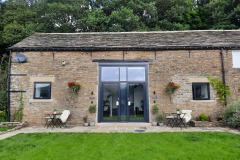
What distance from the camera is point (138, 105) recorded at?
11453mm

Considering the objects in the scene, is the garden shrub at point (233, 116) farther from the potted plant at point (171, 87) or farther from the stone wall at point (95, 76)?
the potted plant at point (171, 87)

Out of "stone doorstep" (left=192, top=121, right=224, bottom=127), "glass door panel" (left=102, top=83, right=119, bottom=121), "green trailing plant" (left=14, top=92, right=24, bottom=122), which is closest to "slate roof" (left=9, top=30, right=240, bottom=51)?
"glass door panel" (left=102, top=83, right=119, bottom=121)

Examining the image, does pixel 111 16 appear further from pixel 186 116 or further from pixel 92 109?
pixel 186 116

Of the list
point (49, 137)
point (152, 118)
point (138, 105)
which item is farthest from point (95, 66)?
point (49, 137)

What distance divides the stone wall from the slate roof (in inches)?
13.1

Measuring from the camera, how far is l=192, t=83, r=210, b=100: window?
11375 mm

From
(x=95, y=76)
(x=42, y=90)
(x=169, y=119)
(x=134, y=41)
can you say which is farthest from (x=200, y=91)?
(x=42, y=90)

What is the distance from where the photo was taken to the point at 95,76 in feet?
37.9

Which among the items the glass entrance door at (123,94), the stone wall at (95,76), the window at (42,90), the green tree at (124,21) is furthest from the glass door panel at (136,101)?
the green tree at (124,21)

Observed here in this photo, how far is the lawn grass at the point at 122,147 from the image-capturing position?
5.56 metres

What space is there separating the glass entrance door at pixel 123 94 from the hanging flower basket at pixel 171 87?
1258mm

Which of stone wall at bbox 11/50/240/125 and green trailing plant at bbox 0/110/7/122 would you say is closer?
stone wall at bbox 11/50/240/125

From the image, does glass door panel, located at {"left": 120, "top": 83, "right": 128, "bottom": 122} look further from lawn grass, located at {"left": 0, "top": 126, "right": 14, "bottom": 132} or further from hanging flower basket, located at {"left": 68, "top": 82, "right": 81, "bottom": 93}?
lawn grass, located at {"left": 0, "top": 126, "right": 14, "bottom": 132}

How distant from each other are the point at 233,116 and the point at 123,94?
5.56 m
